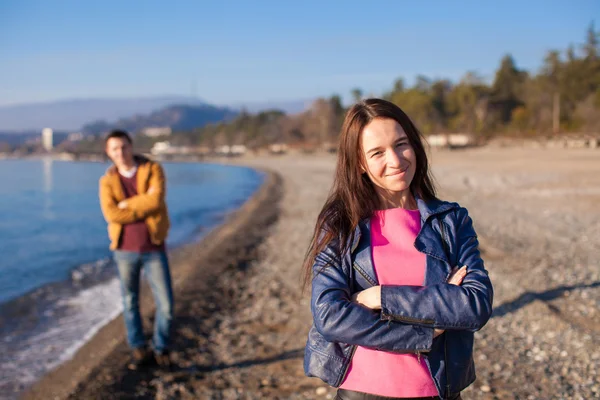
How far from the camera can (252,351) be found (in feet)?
19.6

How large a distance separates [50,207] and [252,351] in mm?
33021

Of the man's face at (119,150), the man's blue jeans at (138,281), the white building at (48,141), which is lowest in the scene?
the man's blue jeans at (138,281)

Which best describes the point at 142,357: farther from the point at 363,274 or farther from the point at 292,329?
the point at 363,274

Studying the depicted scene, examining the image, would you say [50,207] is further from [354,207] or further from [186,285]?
[354,207]

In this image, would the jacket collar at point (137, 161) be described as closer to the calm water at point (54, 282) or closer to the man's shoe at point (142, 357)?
the man's shoe at point (142, 357)

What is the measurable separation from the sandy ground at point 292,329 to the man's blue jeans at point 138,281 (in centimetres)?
56

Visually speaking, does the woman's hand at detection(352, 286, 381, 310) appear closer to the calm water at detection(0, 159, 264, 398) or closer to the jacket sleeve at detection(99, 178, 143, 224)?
the jacket sleeve at detection(99, 178, 143, 224)

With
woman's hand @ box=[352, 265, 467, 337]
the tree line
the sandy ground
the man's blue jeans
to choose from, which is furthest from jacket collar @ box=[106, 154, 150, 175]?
the tree line

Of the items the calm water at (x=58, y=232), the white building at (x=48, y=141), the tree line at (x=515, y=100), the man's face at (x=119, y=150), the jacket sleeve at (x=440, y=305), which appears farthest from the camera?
the white building at (x=48, y=141)

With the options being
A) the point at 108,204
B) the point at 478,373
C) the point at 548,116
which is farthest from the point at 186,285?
the point at 548,116

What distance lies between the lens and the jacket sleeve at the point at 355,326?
1.87 meters

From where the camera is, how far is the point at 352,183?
2123 mm

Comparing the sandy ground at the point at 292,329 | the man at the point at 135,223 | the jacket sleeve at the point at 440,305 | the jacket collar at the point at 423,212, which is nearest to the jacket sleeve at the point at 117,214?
the man at the point at 135,223

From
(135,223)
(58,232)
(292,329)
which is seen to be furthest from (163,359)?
(58,232)
